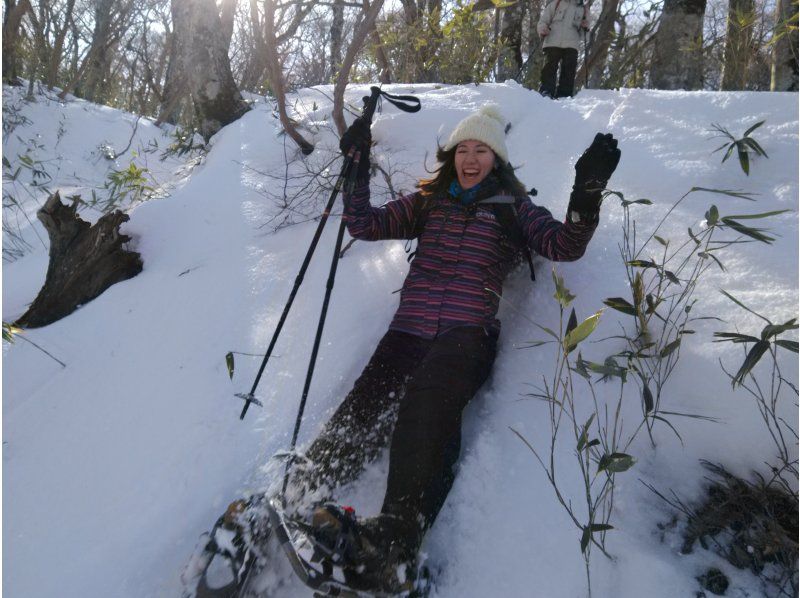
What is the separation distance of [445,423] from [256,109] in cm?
485

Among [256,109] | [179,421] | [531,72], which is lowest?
[179,421]

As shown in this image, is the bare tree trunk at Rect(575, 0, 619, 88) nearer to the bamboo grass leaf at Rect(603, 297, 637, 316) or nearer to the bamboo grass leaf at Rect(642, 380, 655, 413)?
the bamboo grass leaf at Rect(603, 297, 637, 316)

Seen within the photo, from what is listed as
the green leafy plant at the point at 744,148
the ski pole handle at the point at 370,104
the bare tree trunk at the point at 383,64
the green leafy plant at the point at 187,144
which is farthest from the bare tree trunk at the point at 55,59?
the green leafy plant at the point at 744,148

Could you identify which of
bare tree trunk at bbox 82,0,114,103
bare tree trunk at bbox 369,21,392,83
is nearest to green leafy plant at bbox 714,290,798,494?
bare tree trunk at bbox 369,21,392,83

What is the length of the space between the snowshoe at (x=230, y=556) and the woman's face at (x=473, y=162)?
155cm

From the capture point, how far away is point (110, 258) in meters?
3.13

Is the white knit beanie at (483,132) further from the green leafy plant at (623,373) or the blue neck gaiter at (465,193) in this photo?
the green leafy plant at (623,373)

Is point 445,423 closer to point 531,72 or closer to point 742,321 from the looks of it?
point 742,321

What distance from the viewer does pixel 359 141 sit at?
85.2 inches

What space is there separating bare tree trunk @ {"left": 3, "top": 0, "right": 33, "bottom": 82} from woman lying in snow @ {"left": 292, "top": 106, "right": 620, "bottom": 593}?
31.3 feet

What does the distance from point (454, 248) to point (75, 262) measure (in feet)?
7.94

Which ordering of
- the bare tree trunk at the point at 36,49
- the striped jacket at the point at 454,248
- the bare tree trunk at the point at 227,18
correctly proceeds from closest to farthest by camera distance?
the striped jacket at the point at 454,248, the bare tree trunk at the point at 227,18, the bare tree trunk at the point at 36,49

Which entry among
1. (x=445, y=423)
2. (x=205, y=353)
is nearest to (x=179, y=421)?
(x=205, y=353)

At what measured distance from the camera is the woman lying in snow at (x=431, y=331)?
4.59 ft
